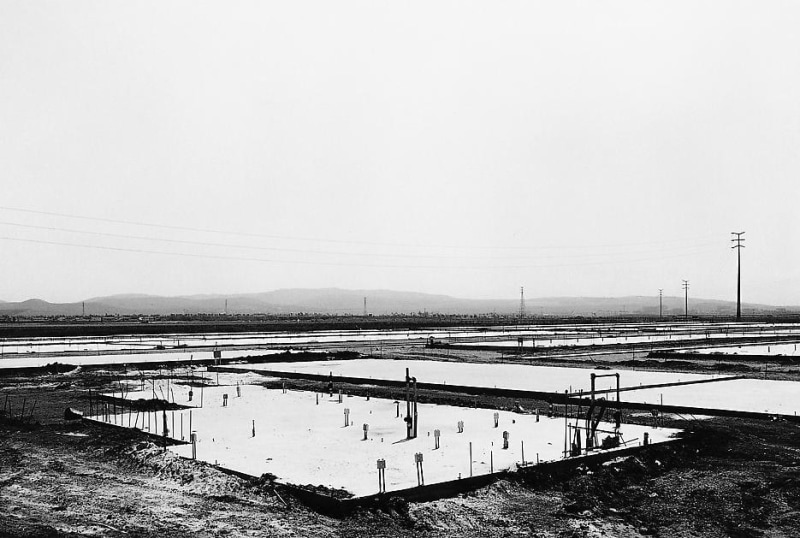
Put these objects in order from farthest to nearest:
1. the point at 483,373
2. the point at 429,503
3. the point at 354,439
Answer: the point at 483,373, the point at 354,439, the point at 429,503

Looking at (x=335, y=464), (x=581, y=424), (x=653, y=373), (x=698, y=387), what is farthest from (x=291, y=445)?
(x=653, y=373)

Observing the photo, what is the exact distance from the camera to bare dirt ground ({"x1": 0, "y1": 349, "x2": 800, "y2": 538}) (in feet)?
40.5

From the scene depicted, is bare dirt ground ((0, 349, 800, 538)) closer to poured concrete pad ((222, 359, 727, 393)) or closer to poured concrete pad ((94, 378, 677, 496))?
poured concrete pad ((94, 378, 677, 496))

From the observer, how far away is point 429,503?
44.5 ft

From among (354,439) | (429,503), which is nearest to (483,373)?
(354,439)

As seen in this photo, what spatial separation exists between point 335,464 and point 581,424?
8143 millimetres

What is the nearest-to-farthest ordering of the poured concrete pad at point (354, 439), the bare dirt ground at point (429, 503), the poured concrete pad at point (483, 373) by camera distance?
1. the bare dirt ground at point (429, 503)
2. the poured concrete pad at point (354, 439)
3. the poured concrete pad at point (483, 373)

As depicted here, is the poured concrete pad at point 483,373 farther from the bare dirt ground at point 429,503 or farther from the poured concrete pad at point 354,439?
the bare dirt ground at point 429,503

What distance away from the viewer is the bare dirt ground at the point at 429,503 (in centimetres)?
1234

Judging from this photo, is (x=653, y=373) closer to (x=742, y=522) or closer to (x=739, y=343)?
(x=742, y=522)

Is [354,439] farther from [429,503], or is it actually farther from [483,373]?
[483,373]

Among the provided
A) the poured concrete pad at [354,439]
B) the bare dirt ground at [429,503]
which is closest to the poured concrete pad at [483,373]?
the poured concrete pad at [354,439]

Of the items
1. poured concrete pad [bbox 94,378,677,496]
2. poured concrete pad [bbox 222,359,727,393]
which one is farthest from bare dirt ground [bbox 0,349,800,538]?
poured concrete pad [bbox 222,359,727,393]

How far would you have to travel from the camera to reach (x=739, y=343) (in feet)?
202
